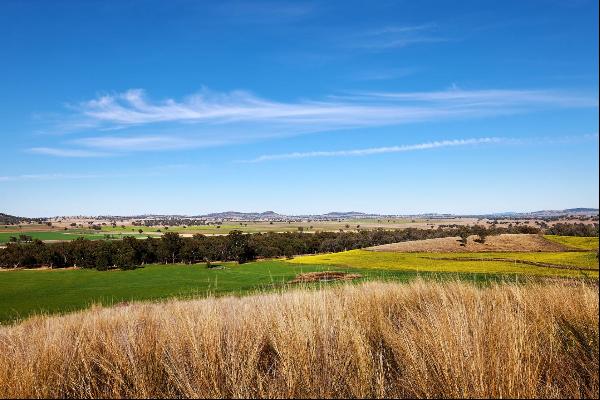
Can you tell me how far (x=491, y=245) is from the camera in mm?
51156

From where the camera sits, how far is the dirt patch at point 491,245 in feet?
150

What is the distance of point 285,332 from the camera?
498 centimetres

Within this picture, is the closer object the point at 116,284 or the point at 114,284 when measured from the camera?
the point at 116,284

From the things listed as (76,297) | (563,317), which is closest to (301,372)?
(563,317)

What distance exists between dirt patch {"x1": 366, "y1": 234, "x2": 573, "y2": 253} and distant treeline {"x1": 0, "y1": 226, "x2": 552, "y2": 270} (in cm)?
1719

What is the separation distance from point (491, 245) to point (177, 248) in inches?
2447

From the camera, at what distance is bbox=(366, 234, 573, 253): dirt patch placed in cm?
4578

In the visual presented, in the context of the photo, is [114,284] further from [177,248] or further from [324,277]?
[324,277]

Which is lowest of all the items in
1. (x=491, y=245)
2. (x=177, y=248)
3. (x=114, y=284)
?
(x=114, y=284)

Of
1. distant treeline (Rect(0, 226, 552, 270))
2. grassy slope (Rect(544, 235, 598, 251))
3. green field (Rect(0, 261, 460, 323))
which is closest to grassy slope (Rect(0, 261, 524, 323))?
green field (Rect(0, 261, 460, 323))

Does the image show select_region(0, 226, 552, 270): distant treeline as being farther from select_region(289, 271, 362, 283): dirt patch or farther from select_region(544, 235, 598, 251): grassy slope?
select_region(289, 271, 362, 283): dirt patch

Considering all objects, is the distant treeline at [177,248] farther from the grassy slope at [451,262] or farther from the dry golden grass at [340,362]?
the dry golden grass at [340,362]

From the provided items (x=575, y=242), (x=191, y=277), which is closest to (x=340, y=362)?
(x=575, y=242)

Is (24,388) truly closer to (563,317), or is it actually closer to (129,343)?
(129,343)
